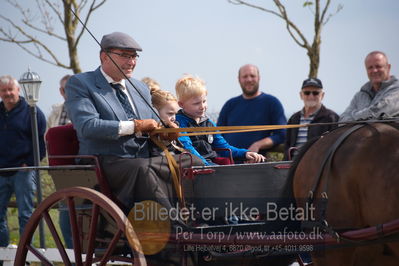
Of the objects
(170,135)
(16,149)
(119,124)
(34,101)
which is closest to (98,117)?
(119,124)

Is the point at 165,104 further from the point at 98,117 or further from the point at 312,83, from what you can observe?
the point at 312,83

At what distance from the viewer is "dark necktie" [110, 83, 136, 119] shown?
498cm

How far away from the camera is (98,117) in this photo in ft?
15.5

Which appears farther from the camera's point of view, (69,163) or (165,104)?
(165,104)

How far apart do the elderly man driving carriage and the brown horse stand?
103 cm

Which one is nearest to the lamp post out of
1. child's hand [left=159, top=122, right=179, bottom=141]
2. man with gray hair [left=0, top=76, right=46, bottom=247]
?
man with gray hair [left=0, top=76, right=46, bottom=247]

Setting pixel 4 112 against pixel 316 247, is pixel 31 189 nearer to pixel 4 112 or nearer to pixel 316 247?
pixel 4 112

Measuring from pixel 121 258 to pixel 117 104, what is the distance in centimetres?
106

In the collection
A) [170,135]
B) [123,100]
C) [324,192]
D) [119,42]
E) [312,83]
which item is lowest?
[324,192]

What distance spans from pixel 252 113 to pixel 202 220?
263 cm

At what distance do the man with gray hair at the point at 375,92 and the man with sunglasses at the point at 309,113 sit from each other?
0.29 metres

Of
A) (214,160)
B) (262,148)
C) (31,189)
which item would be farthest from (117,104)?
(31,189)

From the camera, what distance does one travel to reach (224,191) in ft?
14.9

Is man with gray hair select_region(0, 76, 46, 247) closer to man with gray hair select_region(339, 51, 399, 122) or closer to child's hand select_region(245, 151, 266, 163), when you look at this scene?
child's hand select_region(245, 151, 266, 163)
